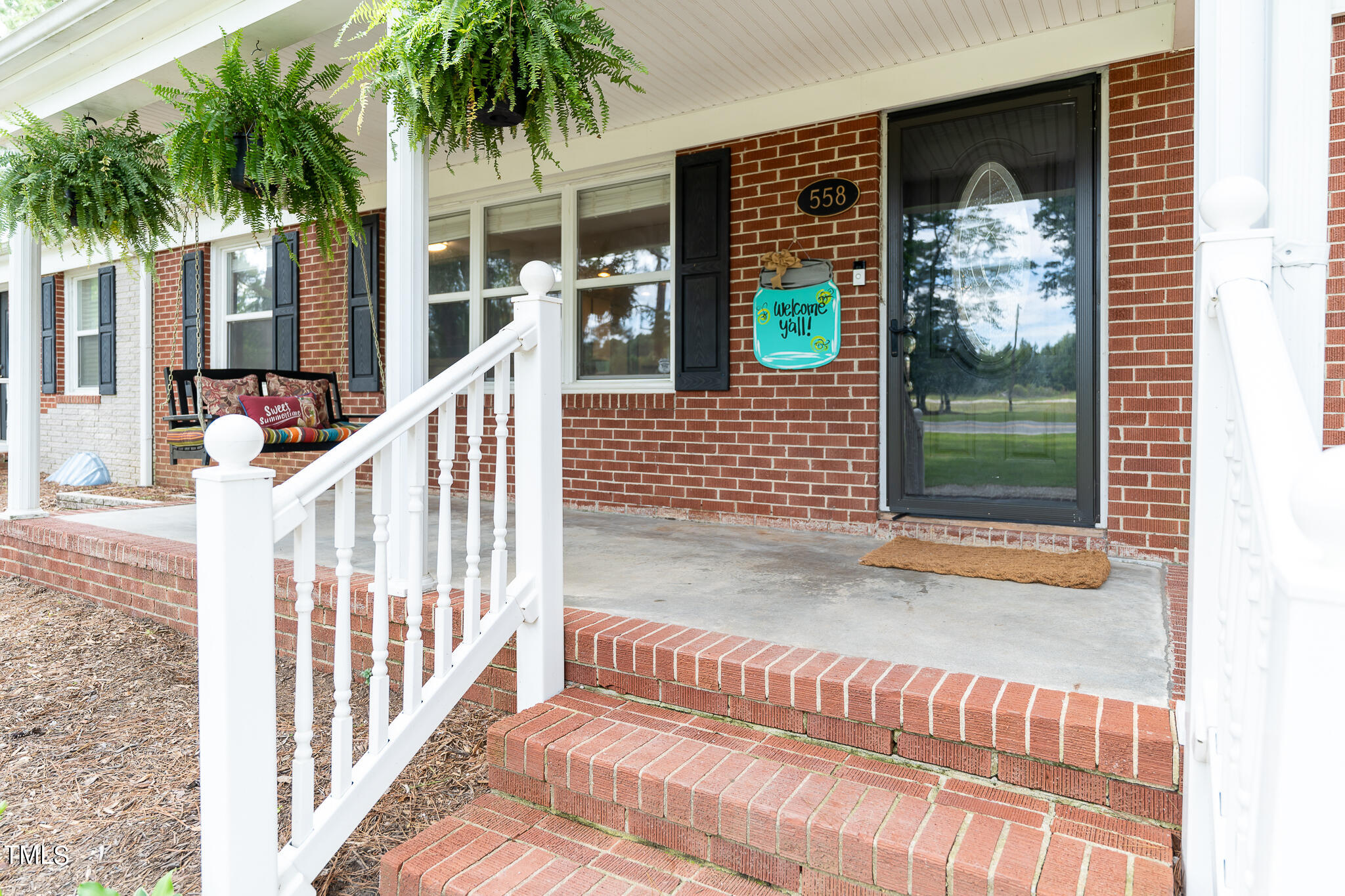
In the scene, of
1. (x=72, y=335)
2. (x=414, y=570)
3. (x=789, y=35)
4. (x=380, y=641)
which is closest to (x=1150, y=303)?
(x=789, y=35)

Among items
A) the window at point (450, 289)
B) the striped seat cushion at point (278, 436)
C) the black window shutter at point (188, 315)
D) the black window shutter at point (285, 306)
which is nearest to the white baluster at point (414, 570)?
the striped seat cushion at point (278, 436)

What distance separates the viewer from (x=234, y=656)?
134 centimetres

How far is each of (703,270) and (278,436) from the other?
87.8 inches

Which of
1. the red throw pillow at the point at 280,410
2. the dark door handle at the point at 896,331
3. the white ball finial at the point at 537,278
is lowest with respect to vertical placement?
the red throw pillow at the point at 280,410

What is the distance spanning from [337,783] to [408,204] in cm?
172

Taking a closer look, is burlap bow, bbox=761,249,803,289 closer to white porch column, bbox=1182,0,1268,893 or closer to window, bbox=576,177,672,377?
window, bbox=576,177,672,377

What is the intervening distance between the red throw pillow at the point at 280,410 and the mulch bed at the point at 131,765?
1074mm

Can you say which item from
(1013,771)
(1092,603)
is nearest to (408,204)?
(1013,771)

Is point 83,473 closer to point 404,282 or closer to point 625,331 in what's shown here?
point 625,331

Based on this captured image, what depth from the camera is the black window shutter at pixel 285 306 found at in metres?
5.96

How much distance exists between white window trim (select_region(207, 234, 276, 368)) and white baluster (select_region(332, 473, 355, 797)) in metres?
5.86

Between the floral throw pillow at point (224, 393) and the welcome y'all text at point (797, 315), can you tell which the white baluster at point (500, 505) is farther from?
the floral throw pillow at point (224, 393)

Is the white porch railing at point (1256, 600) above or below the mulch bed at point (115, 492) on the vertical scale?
above

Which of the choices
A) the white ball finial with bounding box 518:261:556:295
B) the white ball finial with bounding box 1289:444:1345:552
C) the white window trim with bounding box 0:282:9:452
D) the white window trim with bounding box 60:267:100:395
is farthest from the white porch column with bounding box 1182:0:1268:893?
the white window trim with bounding box 0:282:9:452
